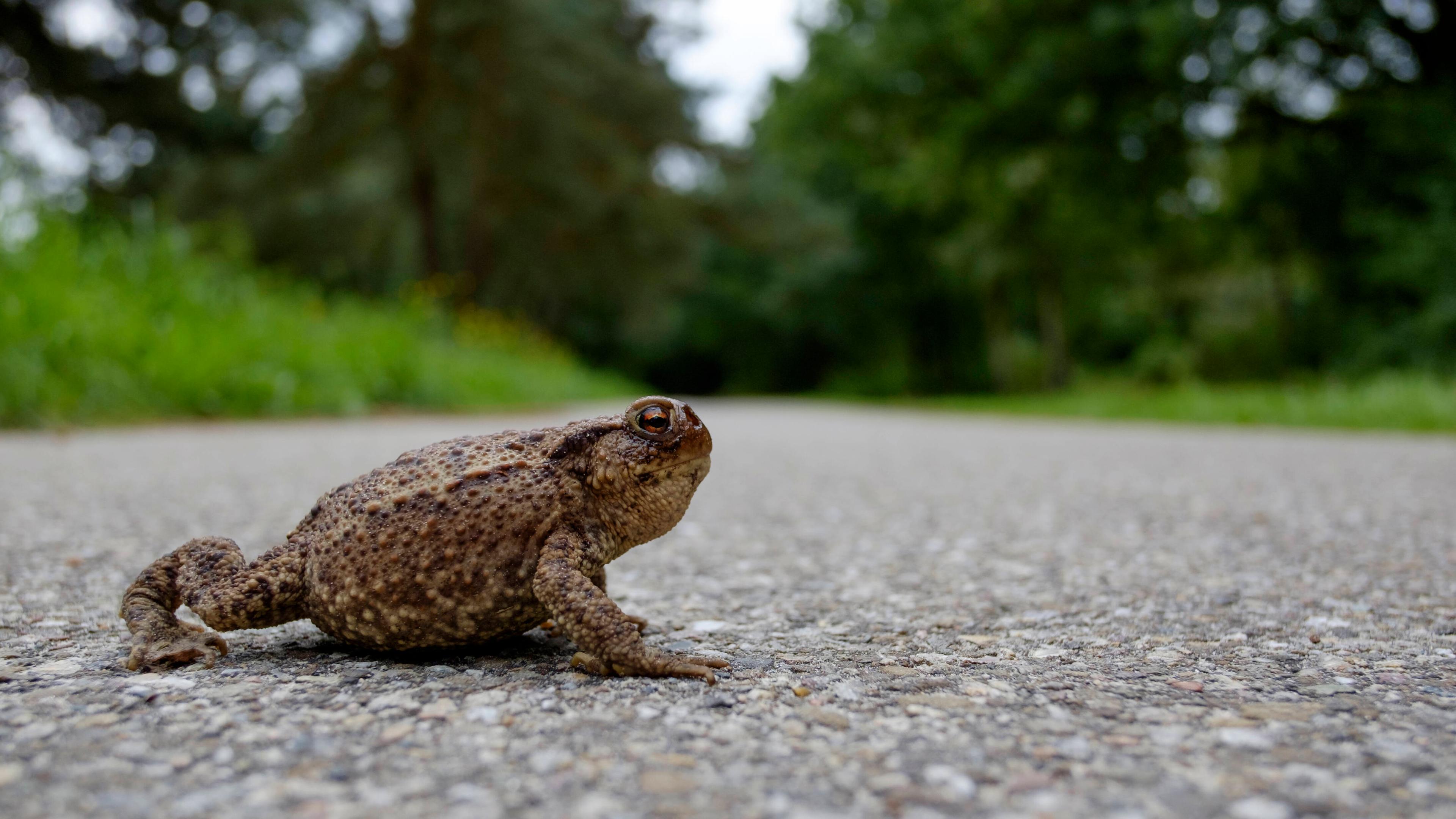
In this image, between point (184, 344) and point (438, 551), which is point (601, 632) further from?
point (184, 344)

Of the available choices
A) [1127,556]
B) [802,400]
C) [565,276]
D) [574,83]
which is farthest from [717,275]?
[1127,556]

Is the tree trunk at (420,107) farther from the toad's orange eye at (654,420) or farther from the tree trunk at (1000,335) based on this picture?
the tree trunk at (1000,335)

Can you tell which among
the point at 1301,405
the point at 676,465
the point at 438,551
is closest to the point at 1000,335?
the point at 1301,405

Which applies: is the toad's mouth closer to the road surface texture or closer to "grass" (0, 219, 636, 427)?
the road surface texture

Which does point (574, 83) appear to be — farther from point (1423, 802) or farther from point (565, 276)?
point (1423, 802)

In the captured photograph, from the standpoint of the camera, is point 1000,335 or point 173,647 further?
point 1000,335

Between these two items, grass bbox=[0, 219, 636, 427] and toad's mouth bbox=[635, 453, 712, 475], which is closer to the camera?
toad's mouth bbox=[635, 453, 712, 475]

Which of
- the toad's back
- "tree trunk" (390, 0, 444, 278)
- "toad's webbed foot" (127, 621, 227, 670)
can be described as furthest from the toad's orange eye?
"tree trunk" (390, 0, 444, 278)
